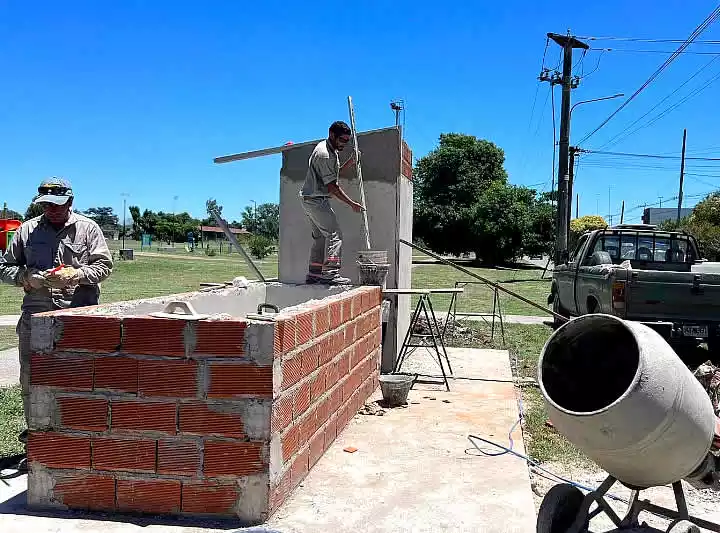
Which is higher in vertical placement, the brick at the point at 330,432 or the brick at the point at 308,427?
the brick at the point at 308,427

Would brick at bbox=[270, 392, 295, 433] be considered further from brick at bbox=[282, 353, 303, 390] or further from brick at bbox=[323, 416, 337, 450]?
brick at bbox=[323, 416, 337, 450]

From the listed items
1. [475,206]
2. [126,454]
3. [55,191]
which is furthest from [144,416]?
[475,206]

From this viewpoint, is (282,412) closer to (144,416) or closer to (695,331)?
(144,416)

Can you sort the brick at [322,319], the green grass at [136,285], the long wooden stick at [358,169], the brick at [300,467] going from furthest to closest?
the green grass at [136,285]
the long wooden stick at [358,169]
the brick at [322,319]
the brick at [300,467]

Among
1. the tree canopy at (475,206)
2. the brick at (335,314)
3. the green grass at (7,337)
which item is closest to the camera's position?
the brick at (335,314)

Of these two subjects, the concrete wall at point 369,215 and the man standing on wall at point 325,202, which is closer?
the man standing on wall at point 325,202

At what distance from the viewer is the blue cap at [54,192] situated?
452 cm

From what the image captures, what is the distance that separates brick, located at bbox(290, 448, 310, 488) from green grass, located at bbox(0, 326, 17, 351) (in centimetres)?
671

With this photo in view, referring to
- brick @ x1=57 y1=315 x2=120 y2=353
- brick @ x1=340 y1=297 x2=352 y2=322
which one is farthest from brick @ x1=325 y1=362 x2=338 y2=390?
brick @ x1=57 y1=315 x2=120 y2=353

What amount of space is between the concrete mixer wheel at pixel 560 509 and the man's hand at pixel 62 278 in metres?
3.28

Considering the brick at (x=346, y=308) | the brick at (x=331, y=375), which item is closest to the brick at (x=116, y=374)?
the brick at (x=331, y=375)

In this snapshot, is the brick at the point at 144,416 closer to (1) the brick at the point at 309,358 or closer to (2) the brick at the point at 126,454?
(2) the brick at the point at 126,454

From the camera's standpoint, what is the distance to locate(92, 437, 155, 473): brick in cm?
373

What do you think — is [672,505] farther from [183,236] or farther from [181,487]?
[183,236]
